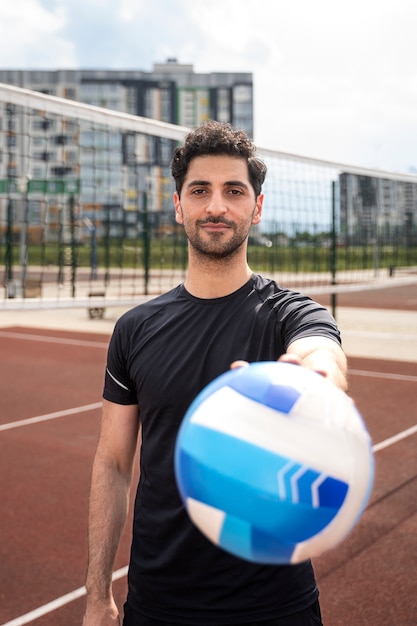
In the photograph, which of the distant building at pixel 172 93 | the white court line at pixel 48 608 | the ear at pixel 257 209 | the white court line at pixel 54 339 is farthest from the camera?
the distant building at pixel 172 93

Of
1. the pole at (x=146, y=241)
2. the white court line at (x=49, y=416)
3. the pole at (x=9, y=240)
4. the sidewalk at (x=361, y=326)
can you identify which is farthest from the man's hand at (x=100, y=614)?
the pole at (x=146, y=241)

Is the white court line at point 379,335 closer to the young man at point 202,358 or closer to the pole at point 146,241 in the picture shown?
the pole at point 146,241

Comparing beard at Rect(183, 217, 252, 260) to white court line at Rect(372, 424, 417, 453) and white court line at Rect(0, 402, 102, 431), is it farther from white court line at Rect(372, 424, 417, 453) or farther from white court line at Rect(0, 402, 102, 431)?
white court line at Rect(0, 402, 102, 431)

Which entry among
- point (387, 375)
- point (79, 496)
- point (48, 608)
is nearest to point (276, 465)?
point (48, 608)

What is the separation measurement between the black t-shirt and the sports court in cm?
179

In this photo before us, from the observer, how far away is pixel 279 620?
177cm

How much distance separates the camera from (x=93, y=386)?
29.2 ft

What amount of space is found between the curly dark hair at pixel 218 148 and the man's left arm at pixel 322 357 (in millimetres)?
494

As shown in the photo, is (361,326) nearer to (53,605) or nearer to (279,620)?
(53,605)

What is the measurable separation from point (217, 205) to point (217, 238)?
8cm

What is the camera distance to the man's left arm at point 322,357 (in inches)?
56.6

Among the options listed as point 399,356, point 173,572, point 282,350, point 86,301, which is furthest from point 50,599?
point 399,356

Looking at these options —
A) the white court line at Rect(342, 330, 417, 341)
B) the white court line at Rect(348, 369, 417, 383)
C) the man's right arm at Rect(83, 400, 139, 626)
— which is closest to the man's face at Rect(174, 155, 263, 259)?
the man's right arm at Rect(83, 400, 139, 626)

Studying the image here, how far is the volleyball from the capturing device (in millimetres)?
1222
